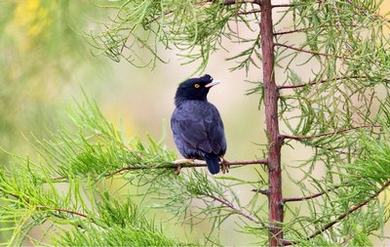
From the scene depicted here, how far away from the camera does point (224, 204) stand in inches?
61.3

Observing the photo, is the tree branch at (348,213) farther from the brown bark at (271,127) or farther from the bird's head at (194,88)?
the bird's head at (194,88)

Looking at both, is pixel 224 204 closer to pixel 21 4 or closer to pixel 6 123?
pixel 21 4

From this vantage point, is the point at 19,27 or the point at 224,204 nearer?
the point at 224,204

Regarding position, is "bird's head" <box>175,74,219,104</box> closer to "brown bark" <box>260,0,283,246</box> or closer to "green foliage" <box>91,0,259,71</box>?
"green foliage" <box>91,0,259,71</box>

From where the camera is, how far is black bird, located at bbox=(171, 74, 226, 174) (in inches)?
71.7

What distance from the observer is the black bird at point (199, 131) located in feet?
5.97

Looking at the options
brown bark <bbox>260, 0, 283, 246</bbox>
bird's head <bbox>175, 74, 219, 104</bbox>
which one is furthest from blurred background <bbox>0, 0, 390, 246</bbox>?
brown bark <bbox>260, 0, 283, 246</bbox>

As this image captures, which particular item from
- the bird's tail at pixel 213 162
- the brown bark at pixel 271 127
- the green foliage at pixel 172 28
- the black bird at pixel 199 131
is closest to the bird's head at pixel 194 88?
the black bird at pixel 199 131

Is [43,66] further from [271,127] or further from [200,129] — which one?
[271,127]

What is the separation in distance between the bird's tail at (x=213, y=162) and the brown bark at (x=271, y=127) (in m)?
0.23

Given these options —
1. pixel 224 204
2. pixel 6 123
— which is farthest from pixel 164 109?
pixel 224 204

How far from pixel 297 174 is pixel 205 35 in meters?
3.34

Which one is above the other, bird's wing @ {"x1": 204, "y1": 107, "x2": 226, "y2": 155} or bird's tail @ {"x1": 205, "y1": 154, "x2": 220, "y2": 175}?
bird's wing @ {"x1": 204, "y1": 107, "x2": 226, "y2": 155}

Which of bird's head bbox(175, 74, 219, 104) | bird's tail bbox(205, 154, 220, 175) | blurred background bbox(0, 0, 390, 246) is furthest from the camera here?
blurred background bbox(0, 0, 390, 246)
